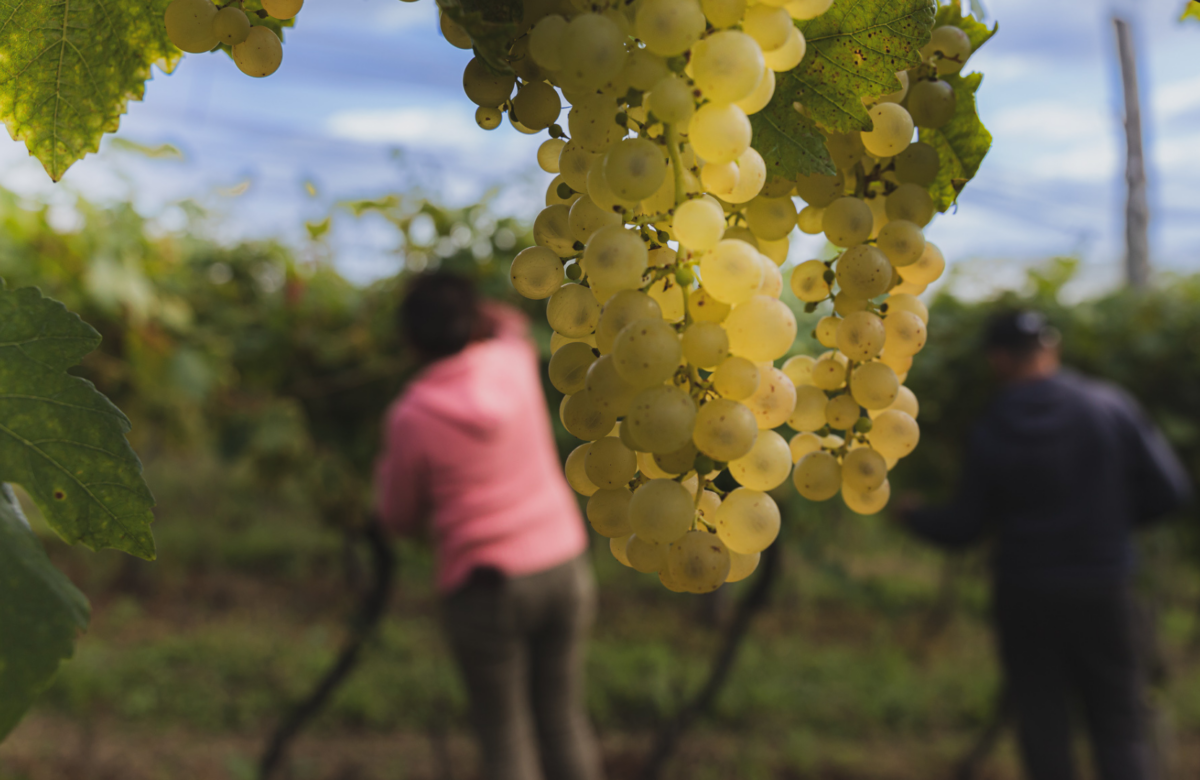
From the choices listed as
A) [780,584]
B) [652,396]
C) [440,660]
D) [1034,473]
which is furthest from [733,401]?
[780,584]

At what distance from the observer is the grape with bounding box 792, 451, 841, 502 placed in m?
0.51

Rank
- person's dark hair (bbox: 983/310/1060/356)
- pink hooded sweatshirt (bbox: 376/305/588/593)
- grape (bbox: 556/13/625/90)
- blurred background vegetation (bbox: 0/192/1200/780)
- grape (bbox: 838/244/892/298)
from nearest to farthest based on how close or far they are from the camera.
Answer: grape (bbox: 556/13/625/90)
grape (bbox: 838/244/892/298)
pink hooded sweatshirt (bbox: 376/305/588/593)
person's dark hair (bbox: 983/310/1060/356)
blurred background vegetation (bbox: 0/192/1200/780)

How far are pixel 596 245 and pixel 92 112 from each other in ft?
1.17

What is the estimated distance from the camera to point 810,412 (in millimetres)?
526

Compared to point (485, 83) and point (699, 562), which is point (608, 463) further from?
point (485, 83)

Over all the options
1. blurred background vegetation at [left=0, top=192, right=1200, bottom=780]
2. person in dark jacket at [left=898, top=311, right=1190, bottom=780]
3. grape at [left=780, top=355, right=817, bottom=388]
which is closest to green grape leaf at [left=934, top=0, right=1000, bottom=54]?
grape at [left=780, top=355, right=817, bottom=388]

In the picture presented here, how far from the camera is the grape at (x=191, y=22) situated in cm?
46

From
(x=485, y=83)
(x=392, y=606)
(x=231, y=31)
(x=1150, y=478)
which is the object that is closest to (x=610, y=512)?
(x=485, y=83)

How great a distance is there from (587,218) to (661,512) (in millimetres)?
156

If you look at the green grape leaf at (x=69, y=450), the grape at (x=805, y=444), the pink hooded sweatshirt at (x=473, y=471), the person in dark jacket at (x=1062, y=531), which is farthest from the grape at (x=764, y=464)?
the person in dark jacket at (x=1062, y=531)

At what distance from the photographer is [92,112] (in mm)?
526

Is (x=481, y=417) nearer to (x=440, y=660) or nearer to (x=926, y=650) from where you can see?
(x=440, y=660)

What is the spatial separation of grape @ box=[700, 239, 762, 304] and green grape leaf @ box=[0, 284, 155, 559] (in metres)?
0.31

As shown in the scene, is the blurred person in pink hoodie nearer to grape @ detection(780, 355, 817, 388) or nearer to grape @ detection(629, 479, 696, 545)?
grape @ detection(780, 355, 817, 388)
